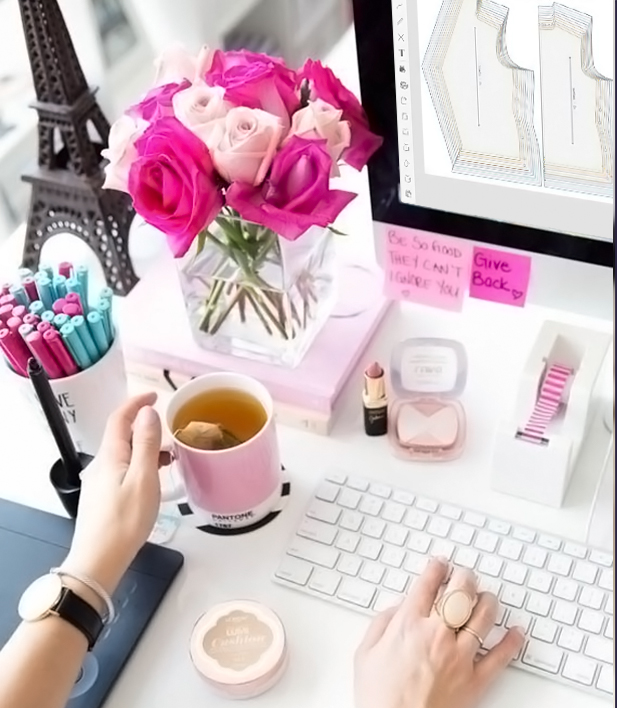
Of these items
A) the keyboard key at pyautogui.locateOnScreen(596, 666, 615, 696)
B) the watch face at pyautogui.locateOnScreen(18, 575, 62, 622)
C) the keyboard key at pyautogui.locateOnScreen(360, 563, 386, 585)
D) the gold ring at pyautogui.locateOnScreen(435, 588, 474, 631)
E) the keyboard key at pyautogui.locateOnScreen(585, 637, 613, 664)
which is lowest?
the keyboard key at pyautogui.locateOnScreen(596, 666, 615, 696)

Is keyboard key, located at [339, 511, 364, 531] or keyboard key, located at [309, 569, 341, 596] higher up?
keyboard key, located at [339, 511, 364, 531]

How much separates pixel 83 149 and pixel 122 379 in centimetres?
28

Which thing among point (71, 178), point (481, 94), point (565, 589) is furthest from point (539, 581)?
point (71, 178)

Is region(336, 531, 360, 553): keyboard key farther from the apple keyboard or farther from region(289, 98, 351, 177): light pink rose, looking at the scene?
region(289, 98, 351, 177): light pink rose

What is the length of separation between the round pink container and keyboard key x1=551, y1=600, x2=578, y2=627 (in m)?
0.18

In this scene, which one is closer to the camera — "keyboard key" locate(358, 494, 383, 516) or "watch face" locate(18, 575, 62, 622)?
"watch face" locate(18, 575, 62, 622)

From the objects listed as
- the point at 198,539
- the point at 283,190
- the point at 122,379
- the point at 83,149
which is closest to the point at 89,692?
the point at 198,539

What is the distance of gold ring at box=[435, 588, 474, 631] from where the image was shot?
2.05ft

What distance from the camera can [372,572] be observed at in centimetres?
69

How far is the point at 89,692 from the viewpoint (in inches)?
24.8

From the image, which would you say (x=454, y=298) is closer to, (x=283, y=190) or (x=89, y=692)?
(x=283, y=190)

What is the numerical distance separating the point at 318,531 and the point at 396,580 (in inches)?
2.8

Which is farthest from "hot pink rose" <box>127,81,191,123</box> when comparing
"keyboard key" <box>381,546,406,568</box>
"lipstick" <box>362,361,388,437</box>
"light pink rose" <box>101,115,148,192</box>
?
"keyboard key" <box>381,546,406,568</box>

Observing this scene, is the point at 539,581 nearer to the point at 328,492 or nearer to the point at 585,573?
the point at 585,573
